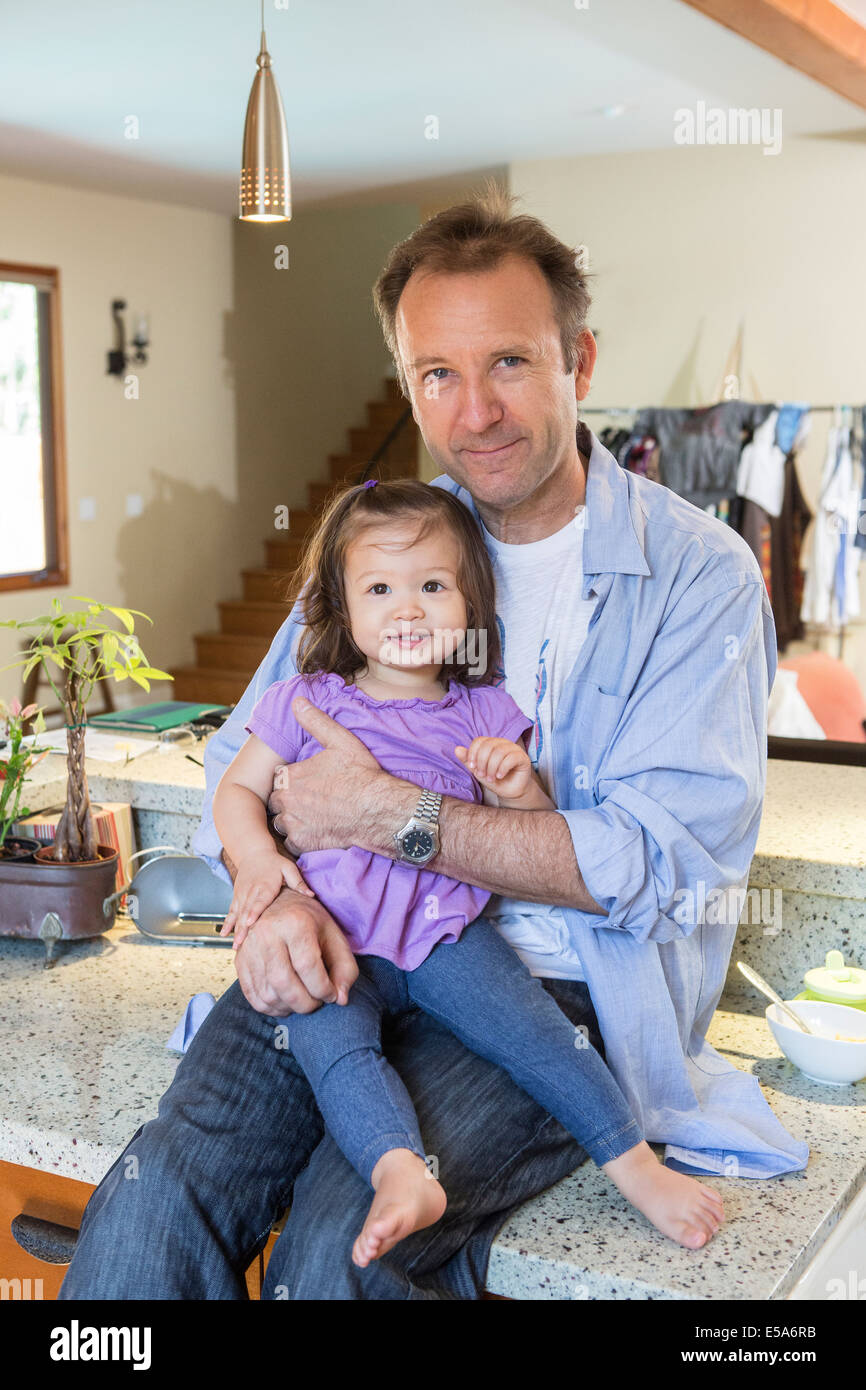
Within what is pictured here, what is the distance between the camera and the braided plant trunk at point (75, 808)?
5.94 ft

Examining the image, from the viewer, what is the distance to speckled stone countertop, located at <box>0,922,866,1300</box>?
1123 mm

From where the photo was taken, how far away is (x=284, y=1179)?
48.5 inches

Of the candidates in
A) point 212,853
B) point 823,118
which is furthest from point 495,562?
point 823,118

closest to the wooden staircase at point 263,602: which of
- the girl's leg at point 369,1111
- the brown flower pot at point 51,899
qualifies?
the brown flower pot at point 51,899

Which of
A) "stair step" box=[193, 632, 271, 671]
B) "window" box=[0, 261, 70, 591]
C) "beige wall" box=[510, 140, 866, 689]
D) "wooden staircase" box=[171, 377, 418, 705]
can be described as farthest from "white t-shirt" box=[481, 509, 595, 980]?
"stair step" box=[193, 632, 271, 671]

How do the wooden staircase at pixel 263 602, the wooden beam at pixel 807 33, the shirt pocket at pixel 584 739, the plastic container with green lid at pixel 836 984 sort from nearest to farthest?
the shirt pocket at pixel 584 739
the plastic container with green lid at pixel 836 984
the wooden beam at pixel 807 33
the wooden staircase at pixel 263 602

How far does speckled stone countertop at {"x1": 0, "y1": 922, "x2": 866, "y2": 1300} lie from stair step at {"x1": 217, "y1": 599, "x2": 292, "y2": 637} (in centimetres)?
620

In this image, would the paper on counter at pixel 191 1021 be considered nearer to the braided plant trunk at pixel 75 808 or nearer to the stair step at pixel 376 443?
the braided plant trunk at pixel 75 808

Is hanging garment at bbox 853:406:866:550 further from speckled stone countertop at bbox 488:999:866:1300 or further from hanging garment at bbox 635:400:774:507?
speckled stone countertop at bbox 488:999:866:1300

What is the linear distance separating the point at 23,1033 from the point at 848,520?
453 cm

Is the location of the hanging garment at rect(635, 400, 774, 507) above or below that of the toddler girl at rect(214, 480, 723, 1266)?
above

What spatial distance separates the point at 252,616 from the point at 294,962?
23.1ft

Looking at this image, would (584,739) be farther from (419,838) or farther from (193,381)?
(193,381)

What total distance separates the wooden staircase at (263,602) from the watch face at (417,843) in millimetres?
6015
